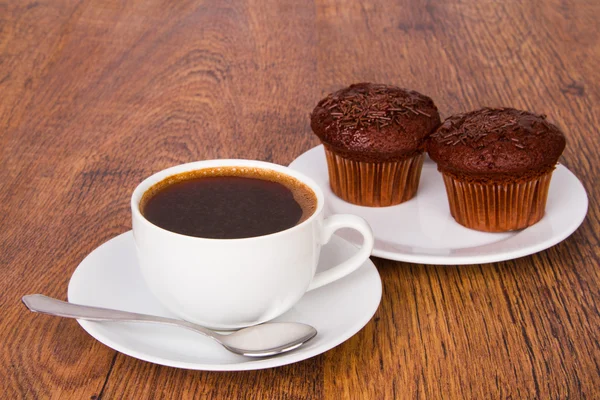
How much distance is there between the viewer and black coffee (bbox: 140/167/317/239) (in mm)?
931

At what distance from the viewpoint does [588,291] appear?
1.09 m

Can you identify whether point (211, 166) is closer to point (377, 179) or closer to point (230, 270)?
point (230, 270)

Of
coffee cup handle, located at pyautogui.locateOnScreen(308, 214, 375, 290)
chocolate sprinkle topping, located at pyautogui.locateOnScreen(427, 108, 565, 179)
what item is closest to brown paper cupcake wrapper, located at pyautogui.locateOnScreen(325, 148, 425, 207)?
chocolate sprinkle topping, located at pyautogui.locateOnScreen(427, 108, 565, 179)

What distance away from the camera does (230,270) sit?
2.88ft

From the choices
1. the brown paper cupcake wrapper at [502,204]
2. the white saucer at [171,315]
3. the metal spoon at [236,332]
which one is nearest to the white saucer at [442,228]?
the brown paper cupcake wrapper at [502,204]

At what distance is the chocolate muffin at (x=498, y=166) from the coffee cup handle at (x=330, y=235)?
377 millimetres

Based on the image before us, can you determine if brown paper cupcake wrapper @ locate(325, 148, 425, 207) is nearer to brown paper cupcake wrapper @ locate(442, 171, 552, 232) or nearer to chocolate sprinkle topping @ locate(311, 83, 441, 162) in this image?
chocolate sprinkle topping @ locate(311, 83, 441, 162)

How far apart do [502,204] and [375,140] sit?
0.26 m

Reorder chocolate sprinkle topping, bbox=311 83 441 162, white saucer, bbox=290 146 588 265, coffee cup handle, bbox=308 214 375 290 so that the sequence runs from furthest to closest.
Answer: chocolate sprinkle topping, bbox=311 83 441 162
white saucer, bbox=290 146 588 265
coffee cup handle, bbox=308 214 375 290

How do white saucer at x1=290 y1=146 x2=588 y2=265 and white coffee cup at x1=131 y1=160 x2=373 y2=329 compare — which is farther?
white saucer at x1=290 y1=146 x2=588 y2=265

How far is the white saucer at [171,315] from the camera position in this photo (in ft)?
2.84

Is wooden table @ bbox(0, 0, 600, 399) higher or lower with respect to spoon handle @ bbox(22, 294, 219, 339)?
lower

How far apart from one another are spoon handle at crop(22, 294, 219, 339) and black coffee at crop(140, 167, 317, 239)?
109 millimetres

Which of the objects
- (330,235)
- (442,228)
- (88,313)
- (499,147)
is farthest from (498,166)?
(88,313)
